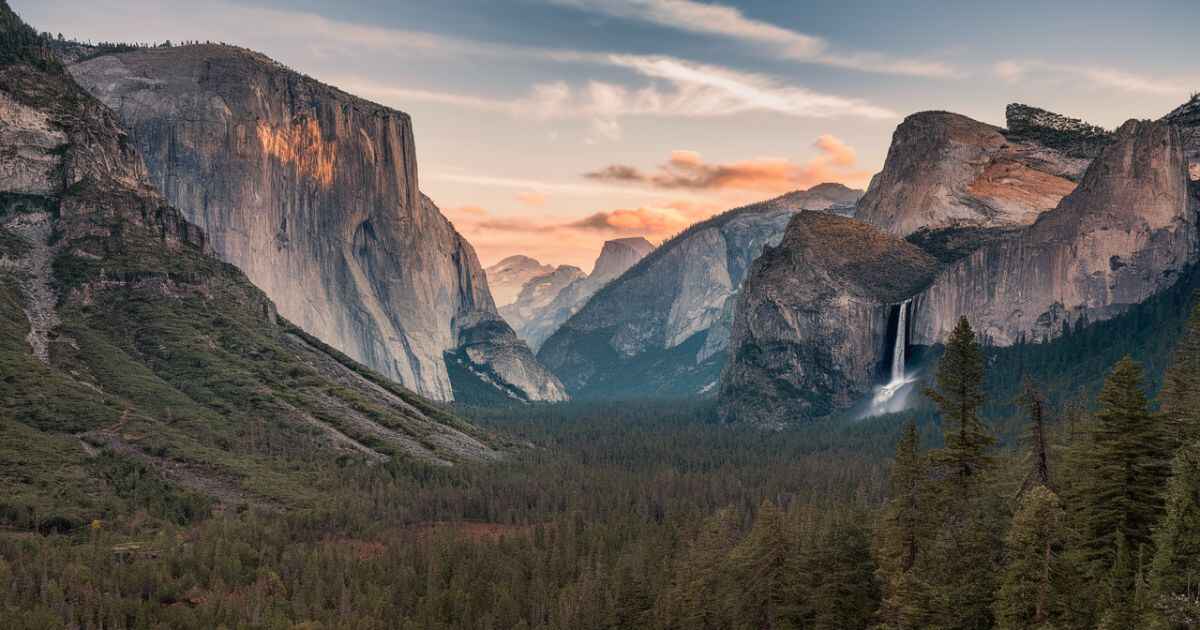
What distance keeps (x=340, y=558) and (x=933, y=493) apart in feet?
298

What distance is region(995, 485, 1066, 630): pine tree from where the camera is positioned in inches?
2018

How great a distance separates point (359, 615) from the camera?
376 ft

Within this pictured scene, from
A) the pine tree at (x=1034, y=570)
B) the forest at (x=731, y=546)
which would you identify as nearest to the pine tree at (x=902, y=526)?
the forest at (x=731, y=546)

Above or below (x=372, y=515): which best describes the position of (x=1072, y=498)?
above

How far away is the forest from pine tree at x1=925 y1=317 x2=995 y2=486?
144 millimetres

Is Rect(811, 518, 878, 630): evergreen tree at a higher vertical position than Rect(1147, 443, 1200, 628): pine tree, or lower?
lower

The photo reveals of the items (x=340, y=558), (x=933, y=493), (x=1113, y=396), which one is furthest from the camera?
(x=340, y=558)

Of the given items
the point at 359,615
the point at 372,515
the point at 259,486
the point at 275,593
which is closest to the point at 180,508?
the point at 259,486

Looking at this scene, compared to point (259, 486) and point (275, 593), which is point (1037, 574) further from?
Answer: point (259, 486)

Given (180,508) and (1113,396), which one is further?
(180,508)

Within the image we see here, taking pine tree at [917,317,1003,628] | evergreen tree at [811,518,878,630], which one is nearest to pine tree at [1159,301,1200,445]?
pine tree at [917,317,1003,628]

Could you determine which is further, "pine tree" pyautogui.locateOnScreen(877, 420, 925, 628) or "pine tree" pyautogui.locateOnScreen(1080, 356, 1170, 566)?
"pine tree" pyautogui.locateOnScreen(877, 420, 925, 628)

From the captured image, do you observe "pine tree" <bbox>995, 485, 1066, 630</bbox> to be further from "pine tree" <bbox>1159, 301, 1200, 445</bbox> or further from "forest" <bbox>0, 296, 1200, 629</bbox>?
"pine tree" <bbox>1159, 301, 1200, 445</bbox>

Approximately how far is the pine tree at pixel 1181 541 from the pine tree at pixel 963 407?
1608 cm
